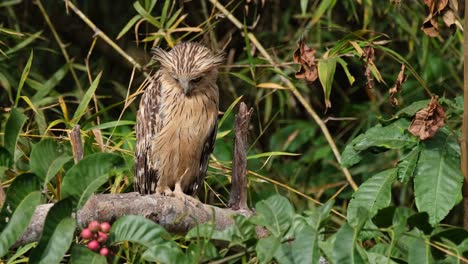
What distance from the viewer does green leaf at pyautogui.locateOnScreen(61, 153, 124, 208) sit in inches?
86.0

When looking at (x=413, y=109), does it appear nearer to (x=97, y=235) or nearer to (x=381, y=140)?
(x=381, y=140)

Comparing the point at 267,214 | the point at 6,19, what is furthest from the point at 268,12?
the point at 267,214

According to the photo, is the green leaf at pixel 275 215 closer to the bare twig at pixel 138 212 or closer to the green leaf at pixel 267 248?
the green leaf at pixel 267 248

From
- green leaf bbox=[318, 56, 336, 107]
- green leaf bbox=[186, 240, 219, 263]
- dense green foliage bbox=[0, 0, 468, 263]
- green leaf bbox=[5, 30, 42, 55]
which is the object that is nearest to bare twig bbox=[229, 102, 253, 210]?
dense green foliage bbox=[0, 0, 468, 263]

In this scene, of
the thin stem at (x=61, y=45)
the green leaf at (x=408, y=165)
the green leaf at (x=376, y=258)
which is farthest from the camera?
the thin stem at (x=61, y=45)

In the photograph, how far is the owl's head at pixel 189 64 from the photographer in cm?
377

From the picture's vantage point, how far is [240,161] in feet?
10.6

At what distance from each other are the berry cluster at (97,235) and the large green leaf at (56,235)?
57 millimetres

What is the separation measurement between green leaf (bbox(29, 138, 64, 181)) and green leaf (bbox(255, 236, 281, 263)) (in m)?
0.44

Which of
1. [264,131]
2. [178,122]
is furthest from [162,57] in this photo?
[264,131]

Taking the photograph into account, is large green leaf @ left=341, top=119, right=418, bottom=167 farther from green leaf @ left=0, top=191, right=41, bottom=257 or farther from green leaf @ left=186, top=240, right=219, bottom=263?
green leaf @ left=0, top=191, right=41, bottom=257

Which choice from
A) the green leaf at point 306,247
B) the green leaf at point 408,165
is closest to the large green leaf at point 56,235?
the green leaf at point 306,247

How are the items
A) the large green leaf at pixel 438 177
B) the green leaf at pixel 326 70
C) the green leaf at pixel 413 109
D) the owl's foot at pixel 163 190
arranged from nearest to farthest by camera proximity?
the large green leaf at pixel 438 177, the green leaf at pixel 413 109, the green leaf at pixel 326 70, the owl's foot at pixel 163 190

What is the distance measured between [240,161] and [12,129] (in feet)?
3.62
